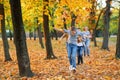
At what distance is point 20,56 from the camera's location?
43.5ft

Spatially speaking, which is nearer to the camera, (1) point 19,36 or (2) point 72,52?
(1) point 19,36

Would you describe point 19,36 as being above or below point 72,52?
above

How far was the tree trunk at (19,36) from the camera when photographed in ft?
42.4

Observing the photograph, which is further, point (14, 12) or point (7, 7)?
point (7, 7)

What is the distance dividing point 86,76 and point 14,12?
3765 millimetres

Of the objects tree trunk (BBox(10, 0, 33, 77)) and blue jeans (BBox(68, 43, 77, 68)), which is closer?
tree trunk (BBox(10, 0, 33, 77))

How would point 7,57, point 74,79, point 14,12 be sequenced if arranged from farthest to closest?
point 7,57 < point 14,12 < point 74,79

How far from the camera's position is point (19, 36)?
13055 millimetres

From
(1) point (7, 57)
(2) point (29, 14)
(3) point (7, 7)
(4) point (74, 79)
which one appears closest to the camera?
(4) point (74, 79)

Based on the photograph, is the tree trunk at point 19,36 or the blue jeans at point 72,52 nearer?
the tree trunk at point 19,36

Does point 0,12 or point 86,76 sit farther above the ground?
point 0,12

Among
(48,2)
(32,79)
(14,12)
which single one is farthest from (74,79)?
(48,2)

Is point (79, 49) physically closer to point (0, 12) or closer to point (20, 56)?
point (20, 56)

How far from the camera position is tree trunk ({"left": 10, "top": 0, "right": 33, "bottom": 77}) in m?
12.9
